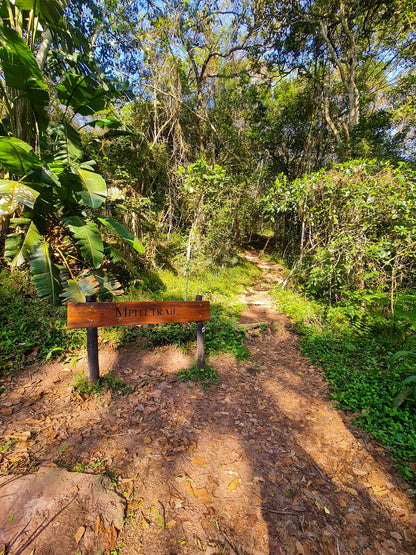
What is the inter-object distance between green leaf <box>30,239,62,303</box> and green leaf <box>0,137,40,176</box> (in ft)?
3.96

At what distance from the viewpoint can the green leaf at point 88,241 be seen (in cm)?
365

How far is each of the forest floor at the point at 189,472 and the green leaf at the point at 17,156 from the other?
298 cm

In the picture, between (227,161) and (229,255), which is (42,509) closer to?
(229,255)

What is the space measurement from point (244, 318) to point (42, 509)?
164 inches

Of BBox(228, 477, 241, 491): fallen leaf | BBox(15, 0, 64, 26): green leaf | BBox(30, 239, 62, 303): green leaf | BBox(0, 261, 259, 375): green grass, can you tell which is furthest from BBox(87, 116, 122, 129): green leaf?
BBox(228, 477, 241, 491): fallen leaf

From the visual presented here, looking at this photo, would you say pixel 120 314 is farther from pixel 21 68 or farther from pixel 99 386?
pixel 21 68

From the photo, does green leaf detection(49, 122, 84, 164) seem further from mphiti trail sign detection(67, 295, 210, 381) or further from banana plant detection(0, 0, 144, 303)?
mphiti trail sign detection(67, 295, 210, 381)

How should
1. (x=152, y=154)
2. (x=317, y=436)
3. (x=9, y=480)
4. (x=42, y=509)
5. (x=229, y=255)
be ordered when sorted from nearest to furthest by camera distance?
(x=42, y=509) → (x=9, y=480) → (x=317, y=436) → (x=152, y=154) → (x=229, y=255)

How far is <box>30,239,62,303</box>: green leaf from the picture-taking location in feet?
10.8

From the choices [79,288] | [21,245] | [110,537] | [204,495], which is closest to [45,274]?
[79,288]

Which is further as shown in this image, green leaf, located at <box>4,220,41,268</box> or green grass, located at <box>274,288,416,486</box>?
green leaf, located at <box>4,220,41,268</box>

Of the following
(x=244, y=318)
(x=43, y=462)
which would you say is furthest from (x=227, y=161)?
(x=43, y=462)

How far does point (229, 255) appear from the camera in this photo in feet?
28.7

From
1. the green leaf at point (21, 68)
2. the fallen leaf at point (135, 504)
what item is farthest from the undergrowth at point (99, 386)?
the green leaf at point (21, 68)
